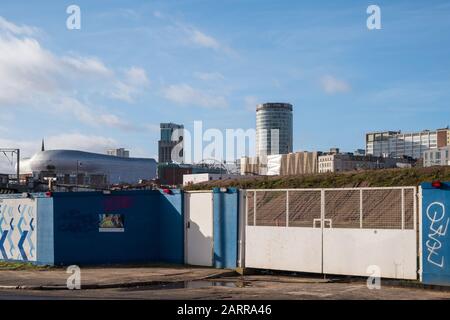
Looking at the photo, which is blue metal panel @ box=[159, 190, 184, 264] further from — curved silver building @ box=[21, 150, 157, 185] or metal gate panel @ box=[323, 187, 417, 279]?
curved silver building @ box=[21, 150, 157, 185]

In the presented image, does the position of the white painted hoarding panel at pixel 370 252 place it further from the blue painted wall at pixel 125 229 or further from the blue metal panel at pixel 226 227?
the blue painted wall at pixel 125 229

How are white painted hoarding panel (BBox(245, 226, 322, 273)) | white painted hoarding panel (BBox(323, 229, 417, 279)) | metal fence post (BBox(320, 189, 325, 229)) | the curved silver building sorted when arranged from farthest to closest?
the curved silver building < white painted hoarding panel (BBox(245, 226, 322, 273)) < metal fence post (BBox(320, 189, 325, 229)) < white painted hoarding panel (BBox(323, 229, 417, 279))

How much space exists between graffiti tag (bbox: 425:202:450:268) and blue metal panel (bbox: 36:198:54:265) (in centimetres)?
1387

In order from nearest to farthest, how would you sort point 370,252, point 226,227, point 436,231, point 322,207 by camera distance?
1. point 436,231
2. point 370,252
3. point 322,207
4. point 226,227

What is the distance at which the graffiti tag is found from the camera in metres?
16.5

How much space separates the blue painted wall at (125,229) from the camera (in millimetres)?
24219

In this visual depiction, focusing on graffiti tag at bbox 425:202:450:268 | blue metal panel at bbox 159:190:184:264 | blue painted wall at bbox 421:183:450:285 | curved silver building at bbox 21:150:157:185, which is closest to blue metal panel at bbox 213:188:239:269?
blue metal panel at bbox 159:190:184:264

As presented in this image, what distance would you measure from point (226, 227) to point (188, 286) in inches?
168

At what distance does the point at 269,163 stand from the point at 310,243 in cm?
13369

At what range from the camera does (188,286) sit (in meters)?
18.3

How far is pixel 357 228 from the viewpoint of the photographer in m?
18.3

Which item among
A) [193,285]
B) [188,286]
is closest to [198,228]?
[193,285]

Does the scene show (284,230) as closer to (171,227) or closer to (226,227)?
(226,227)
